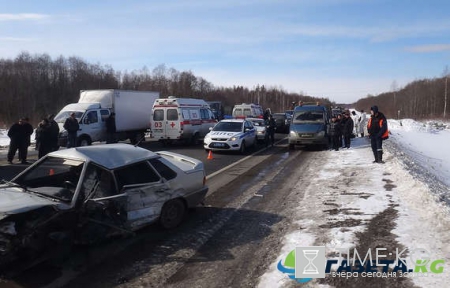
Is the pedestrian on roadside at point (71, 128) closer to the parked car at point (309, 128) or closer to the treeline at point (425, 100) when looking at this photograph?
the parked car at point (309, 128)

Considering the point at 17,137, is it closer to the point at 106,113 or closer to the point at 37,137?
the point at 37,137

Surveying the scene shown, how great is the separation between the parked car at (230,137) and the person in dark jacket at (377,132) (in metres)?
5.75

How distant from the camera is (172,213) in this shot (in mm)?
6172

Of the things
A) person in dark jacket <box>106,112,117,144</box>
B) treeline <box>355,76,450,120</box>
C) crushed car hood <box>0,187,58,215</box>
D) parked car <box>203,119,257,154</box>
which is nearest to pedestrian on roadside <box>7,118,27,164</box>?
person in dark jacket <box>106,112,117,144</box>

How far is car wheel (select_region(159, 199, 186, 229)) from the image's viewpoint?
5.96 metres

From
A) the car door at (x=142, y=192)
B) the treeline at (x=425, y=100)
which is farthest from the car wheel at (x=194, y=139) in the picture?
the treeline at (x=425, y=100)

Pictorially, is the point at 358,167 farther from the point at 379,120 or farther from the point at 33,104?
the point at 33,104

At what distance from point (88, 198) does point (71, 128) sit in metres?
11.2

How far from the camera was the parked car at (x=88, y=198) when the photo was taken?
4.33 m

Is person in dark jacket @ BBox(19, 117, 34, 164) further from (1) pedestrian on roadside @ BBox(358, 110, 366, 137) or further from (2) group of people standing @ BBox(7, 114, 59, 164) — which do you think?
Result: (1) pedestrian on roadside @ BBox(358, 110, 366, 137)

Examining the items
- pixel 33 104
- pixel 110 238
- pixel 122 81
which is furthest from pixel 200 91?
pixel 110 238

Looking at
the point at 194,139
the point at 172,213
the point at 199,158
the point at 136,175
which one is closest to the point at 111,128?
the point at 194,139

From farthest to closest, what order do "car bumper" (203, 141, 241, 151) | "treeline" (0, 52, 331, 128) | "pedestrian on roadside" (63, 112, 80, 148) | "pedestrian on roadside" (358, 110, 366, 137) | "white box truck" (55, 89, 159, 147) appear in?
1. "treeline" (0, 52, 331, 128)
2. "pedestrian on roadside" (358, 110, 366, 137)
3. "white box truck" (55, 89, 159, 147)
4. "car bumper" (203, 141, 241, 151)
5. "pedestrian on roadside" (63, 112, 80, 148)

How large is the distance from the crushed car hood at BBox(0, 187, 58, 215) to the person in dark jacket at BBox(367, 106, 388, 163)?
34.5ft
